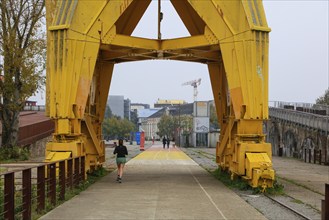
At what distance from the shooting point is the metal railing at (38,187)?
8.85 metres

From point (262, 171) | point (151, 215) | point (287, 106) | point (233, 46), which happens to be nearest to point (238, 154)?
point (262, 171)

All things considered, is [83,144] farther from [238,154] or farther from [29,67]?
[29,67]

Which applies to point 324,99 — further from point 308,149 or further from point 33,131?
point 33,131

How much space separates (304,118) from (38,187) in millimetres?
38989

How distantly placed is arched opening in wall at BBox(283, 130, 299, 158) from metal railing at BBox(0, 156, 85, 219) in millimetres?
42285

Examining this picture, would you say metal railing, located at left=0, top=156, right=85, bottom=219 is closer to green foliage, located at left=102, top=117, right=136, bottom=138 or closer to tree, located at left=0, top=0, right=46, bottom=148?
tree, located at left=0, top=0, right=46, bottom=148

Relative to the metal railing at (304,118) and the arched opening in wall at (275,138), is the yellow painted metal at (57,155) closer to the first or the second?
the metal railing at (304,118)

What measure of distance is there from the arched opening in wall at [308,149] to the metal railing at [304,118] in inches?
91.7

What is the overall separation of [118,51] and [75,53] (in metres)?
3.85

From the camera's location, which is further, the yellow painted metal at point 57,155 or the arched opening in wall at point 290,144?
the arched opening in wall at point 290,144

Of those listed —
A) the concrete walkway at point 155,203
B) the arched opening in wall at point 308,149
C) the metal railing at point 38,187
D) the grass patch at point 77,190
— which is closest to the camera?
the metal railing at point 38,187

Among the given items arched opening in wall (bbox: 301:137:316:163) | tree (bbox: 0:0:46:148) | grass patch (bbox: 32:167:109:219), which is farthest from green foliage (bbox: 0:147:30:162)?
arched opening in wall (bbox: 301:137:316:163)

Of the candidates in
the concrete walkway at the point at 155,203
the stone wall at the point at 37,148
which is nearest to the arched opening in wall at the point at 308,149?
the stone wall at the point at 37,148

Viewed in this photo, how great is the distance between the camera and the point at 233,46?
60.1 ft
